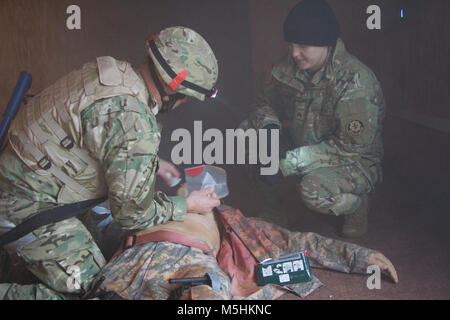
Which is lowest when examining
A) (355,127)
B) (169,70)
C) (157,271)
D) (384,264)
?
(384,264)

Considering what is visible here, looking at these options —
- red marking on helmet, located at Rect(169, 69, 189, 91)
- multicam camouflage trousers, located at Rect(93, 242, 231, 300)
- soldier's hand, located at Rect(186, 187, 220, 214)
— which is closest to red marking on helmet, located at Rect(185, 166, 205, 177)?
soldier's hand, located at Rect(186, 187, 220, 214)

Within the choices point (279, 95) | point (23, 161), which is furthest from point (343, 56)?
point (23, 161)

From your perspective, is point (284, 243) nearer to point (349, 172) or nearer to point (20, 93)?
point (349, 172)

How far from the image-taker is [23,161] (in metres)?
1.43

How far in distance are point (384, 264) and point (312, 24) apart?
124 centimetres

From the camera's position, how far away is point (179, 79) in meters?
1.50

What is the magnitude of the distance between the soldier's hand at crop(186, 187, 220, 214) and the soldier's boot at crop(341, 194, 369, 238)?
0.82m

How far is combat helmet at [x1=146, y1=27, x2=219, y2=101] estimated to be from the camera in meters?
→ 1.49

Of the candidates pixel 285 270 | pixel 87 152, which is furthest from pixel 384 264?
pixel 87 152

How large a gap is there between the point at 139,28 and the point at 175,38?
0.91m

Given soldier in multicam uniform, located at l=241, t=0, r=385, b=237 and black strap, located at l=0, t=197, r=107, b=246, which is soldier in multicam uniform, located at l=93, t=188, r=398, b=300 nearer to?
black strap, located at l=0, t=197, r=107, b=246

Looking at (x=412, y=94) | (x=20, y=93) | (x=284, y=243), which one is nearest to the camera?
(x=20, y=93)

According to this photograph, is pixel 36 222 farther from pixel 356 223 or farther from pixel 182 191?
pixel 356 223

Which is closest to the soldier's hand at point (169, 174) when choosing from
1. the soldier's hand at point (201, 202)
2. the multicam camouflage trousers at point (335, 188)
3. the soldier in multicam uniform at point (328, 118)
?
the soldier's hand at point (201, 202)
